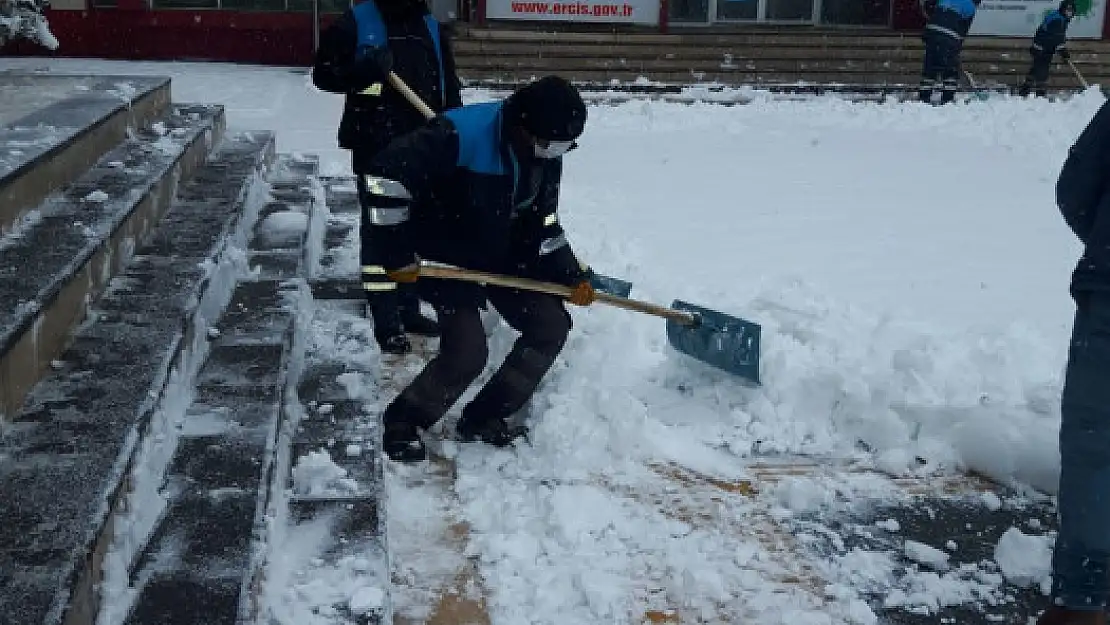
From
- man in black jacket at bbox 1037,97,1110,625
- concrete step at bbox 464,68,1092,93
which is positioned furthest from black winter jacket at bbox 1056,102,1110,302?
concrete step at bbox 464,68,1092,93

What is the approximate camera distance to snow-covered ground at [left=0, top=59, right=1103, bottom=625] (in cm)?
316

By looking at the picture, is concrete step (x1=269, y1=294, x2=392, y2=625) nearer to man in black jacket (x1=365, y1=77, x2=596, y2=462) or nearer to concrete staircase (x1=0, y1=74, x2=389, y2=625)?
concrete staircase (x1=0, y1=74, x2=389, y2=625)

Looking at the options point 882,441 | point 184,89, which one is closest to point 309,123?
point 184,89

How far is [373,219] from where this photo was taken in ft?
12.0

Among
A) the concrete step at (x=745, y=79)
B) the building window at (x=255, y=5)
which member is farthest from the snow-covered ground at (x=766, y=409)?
the building window at (x=255, y=5)

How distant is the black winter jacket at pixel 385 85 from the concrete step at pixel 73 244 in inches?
36.9

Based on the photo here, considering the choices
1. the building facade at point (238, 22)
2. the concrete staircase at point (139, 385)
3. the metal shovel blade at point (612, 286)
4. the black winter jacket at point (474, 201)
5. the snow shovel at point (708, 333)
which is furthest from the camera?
the building facade at point (238, 22)

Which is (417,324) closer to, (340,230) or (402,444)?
(402,444)

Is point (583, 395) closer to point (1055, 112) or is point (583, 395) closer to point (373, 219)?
point (373, 219)

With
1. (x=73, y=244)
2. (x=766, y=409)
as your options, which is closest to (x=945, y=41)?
(x=766, y=409)

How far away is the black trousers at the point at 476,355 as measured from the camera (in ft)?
12.7

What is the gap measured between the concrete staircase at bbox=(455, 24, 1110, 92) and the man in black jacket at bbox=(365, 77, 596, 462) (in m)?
10.5

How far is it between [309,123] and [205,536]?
8.62 metres

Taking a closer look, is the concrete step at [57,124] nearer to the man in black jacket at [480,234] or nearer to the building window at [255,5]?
the man in black jacket at [480,234]
